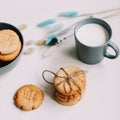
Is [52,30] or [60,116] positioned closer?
[60,116]

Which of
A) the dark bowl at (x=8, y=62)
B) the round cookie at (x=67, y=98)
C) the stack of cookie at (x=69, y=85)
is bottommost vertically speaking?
the round cookie at (x=67, y=98)

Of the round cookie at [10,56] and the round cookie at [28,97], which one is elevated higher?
the round cookie at [10,56]

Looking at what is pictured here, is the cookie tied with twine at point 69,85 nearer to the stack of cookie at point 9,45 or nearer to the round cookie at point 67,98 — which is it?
the round cookie at point 67,98

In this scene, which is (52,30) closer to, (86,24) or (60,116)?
(86,24)

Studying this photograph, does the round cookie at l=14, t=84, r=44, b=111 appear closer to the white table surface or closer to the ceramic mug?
the white table surface

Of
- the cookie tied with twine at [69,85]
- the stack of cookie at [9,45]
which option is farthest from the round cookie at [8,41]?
the cookie tied with twine at [69,85]

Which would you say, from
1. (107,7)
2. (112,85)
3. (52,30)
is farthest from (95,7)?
(112,85)

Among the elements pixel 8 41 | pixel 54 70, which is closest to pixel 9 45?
pixel 8 41
